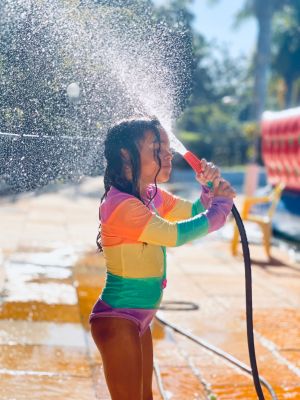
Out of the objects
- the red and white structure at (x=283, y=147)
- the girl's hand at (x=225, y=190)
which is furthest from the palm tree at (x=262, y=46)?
the girl's hand at (x=225, y=190)

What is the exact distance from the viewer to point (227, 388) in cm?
356

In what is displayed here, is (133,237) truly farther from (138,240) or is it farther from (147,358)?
(147,358)

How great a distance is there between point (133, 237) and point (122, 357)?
42cm

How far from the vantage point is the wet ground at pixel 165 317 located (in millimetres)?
3553

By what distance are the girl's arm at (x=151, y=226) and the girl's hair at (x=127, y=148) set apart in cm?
9

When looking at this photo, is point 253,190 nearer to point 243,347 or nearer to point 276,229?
point 276,229

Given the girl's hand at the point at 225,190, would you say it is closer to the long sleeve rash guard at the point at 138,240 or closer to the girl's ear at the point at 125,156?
the long sleeve rash guard at the point at 138,240

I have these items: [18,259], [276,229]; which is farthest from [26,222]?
[276,229]

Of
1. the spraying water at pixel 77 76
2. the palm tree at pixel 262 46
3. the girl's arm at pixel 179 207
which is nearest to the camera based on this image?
the spraying water at pixel 77 76

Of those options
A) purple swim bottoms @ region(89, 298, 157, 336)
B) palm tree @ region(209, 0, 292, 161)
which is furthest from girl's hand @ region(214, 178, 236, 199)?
palm tree @ region(209, 0, 292, 161)

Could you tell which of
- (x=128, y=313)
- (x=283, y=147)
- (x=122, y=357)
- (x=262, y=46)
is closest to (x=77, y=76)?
(x=128, y=313)

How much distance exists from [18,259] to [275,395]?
12.5 ft

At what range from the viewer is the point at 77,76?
257 centimetres

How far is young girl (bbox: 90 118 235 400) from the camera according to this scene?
2316 mm
